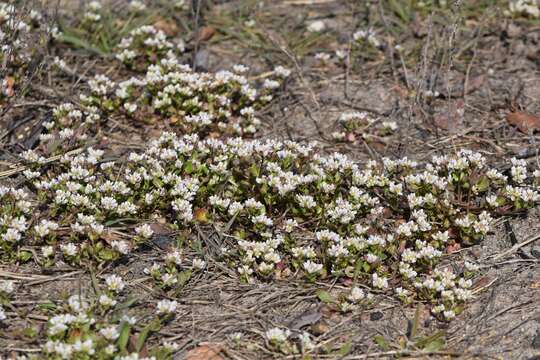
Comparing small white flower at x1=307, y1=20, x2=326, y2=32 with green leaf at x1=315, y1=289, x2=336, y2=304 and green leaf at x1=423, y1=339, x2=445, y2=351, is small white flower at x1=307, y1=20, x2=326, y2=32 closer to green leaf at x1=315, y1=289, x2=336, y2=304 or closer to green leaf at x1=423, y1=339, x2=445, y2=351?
green leaf at x1=315, y1=289, x2=336, y2=304

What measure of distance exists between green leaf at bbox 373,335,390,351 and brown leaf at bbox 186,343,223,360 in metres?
0.93

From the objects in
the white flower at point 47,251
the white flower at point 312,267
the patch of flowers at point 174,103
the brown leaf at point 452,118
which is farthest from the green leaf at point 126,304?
the brown leaf at point 452,118

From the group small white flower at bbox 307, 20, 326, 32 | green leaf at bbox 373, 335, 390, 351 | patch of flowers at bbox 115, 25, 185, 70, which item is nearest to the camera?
green leaf at bbox 373, 335, 390, 351

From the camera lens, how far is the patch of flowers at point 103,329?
14.0 feet

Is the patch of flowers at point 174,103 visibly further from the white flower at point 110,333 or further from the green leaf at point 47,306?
the white flower at point 110,333

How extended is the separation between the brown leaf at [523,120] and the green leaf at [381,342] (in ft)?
8.90

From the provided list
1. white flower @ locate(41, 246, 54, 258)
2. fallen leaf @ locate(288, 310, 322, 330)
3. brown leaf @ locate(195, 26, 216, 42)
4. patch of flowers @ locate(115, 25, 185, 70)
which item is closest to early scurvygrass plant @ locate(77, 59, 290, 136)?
patch of flowers @ locate(115, 25, 185, 70)

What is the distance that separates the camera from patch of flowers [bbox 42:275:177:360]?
14.0ft

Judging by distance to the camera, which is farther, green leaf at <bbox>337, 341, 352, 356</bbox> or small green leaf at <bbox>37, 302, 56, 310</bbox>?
small green leaf at <bbox>37, 302, 56, 310</bbox>

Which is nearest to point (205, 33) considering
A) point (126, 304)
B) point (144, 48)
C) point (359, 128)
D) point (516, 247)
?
point (144, 48)

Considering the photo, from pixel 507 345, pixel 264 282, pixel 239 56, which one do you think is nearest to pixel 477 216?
pixel 507 345

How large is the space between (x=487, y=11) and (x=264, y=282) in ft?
13.1

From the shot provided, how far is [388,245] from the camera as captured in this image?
5184 mm

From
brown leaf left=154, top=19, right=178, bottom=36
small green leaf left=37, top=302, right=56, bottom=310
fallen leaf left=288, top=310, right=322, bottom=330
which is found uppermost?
brown leaf left=154, top=19, right=178, bottom=36
